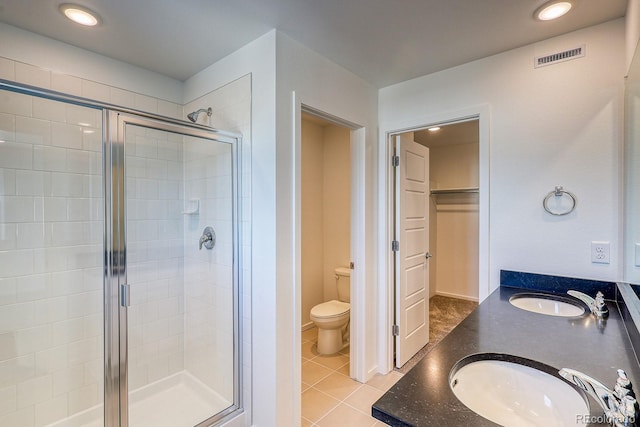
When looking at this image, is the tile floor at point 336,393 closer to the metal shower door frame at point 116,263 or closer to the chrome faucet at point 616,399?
the metal shower door frame at point 116,263

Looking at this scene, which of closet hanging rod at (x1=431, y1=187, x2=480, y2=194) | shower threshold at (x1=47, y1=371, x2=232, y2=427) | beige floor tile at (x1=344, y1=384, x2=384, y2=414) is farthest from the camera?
closet hanging rod at (x1=431, y1=187, x2=480, y2=194)

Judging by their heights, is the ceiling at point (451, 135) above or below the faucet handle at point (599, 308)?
above

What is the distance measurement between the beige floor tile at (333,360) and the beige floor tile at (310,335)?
0.41 m

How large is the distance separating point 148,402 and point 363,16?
2.75 metres

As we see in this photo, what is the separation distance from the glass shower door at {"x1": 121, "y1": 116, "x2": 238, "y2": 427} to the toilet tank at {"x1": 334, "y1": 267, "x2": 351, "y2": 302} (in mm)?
1562

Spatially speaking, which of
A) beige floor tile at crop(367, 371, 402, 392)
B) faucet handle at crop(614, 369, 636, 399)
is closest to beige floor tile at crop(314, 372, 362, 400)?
beige floor tile at crop(367, 371, 402, 392)

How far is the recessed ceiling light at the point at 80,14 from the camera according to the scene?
62.5 inches

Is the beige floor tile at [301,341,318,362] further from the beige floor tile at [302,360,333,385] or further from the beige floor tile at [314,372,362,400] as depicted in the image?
the beige floor tile at [314,372,362,400]

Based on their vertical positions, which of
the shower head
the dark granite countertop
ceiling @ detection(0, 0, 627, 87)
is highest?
ceiling @ detection(0, 0, 627, 87)

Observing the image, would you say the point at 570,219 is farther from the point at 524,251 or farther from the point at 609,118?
the point at 609,118

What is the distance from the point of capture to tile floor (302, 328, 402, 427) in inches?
81.0

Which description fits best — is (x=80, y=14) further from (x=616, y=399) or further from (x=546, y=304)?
(x=546, y=304)

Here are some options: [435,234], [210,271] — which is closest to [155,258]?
[210,271]

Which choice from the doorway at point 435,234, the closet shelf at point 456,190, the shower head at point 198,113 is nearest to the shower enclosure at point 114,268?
the shower head at point 198,113
